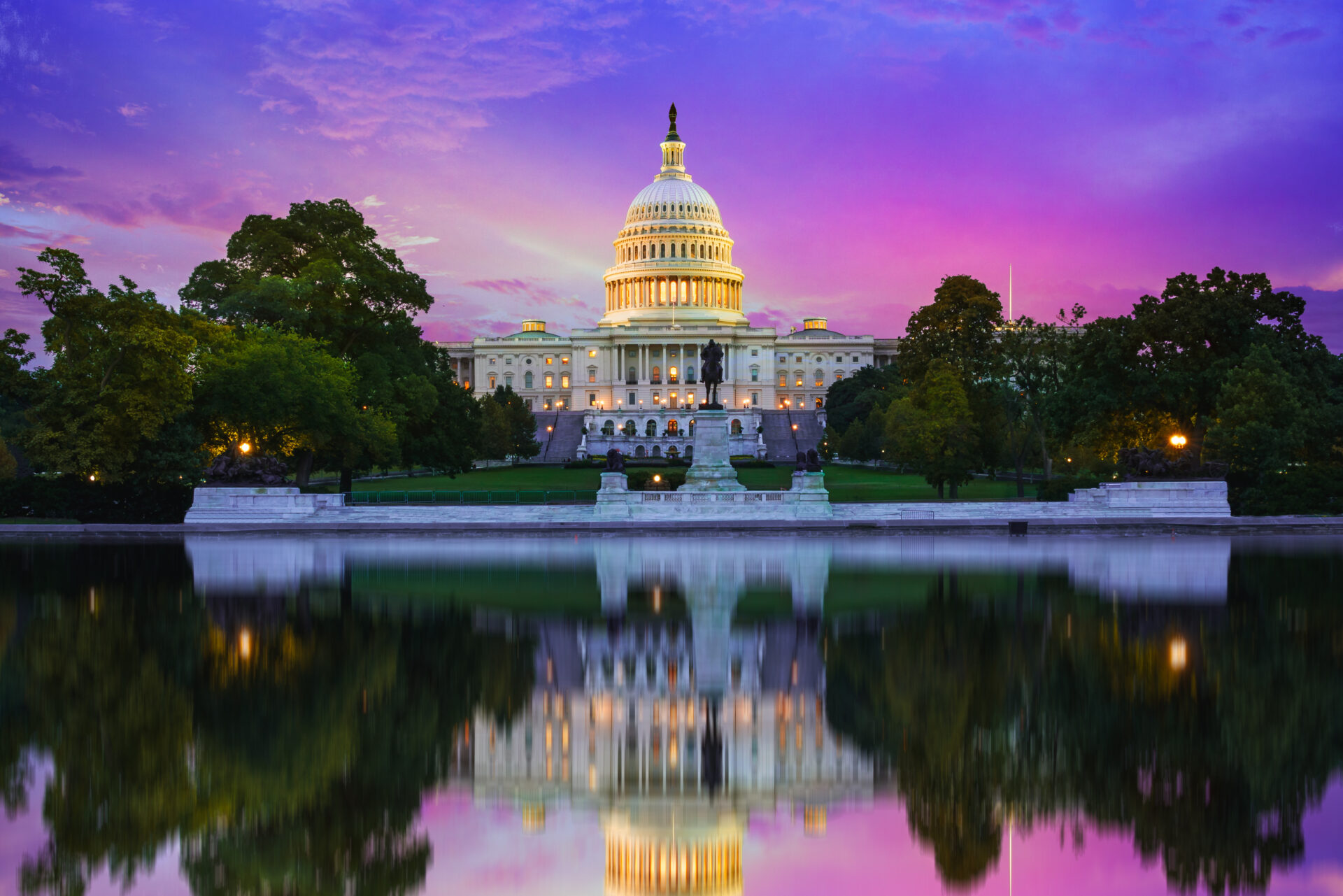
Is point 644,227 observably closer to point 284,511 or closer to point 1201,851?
point 284,511

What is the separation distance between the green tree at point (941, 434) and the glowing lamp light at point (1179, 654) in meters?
32.5

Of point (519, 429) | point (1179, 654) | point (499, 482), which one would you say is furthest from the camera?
point (519, 429)

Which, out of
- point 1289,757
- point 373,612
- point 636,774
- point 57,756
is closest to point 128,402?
point 373,612

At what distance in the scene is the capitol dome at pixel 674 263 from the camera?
14450cm

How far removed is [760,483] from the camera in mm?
60125

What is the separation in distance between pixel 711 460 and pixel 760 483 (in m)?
16.1

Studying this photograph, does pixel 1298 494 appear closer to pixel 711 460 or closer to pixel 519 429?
pixel 711 460

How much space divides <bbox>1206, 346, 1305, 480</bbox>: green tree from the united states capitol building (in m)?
95.4

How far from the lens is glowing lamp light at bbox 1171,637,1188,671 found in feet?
44.1

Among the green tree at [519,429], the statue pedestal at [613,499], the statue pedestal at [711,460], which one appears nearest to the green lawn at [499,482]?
the green tree at [519,429]

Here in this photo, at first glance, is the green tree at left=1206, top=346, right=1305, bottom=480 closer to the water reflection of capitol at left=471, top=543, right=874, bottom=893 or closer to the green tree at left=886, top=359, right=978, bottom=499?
the green tree at left=886, top=359, right=978, bottom=499

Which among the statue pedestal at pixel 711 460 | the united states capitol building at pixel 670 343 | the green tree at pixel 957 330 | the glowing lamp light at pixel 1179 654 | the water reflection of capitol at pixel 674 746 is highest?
the united states capitol building at pixel 670 343

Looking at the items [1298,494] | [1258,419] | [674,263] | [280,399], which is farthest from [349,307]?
[674,263]

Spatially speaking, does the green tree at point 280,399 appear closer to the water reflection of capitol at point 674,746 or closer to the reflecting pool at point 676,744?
the reflecting pool at point 676,744
